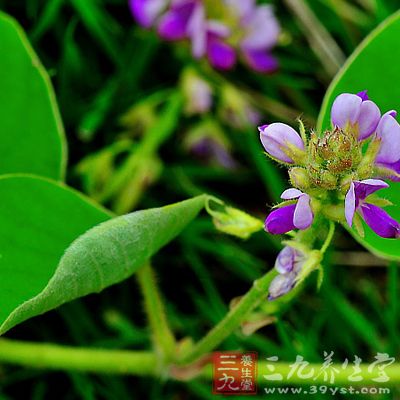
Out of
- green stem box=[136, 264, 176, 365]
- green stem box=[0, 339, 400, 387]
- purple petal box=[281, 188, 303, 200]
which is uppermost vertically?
purple petal box=[281, 188, 303, 200]

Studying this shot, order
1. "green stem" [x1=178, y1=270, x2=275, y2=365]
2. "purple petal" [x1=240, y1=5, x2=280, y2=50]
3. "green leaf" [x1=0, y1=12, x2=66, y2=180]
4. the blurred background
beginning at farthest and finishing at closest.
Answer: "purple petal" [x1=240, y1=5, x2=280, y2=50] → the blurred background → "green leaf" [x1=0, y1=12, x2=66, y2=180] → "green stem" [x1=178, y1=270, x2=275, y2=365]

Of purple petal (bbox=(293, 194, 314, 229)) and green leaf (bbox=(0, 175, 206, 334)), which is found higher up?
purple petal (bbox=(293, 194, 314, 229))

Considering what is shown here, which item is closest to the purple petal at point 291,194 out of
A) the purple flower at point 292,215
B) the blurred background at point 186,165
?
the purple flower at point 292,215

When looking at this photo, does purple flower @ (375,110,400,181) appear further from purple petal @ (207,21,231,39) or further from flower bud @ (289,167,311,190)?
purple petal @ (207,21,231,39)

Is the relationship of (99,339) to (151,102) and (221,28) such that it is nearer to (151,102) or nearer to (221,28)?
(151,102)

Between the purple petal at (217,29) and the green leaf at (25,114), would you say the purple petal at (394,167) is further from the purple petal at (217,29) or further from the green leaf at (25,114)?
the purple petal at (217,29)

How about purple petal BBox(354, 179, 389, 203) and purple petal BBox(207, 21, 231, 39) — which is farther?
purple petal BBox(207, 21, 231, 39)

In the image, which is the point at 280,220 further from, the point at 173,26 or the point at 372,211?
the point at 173,26

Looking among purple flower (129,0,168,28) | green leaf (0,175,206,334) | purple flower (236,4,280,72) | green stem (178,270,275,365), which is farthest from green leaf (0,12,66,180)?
purple flower (236,4,280,72)
